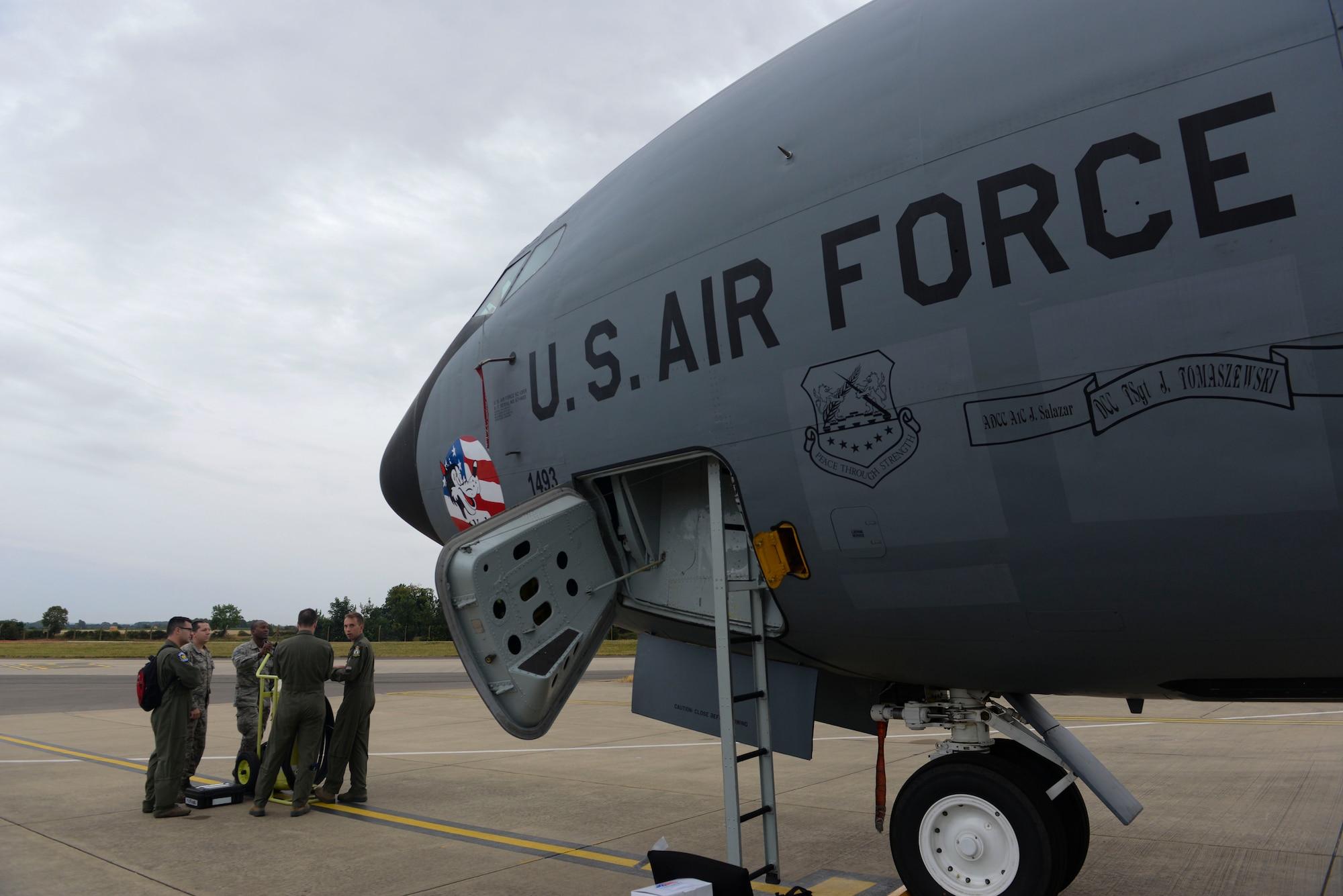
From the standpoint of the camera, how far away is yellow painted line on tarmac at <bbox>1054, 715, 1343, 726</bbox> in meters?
15.0

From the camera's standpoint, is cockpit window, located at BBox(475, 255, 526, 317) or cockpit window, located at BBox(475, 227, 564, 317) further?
cockpit window, located at BBox(475, 255, 526, 317)

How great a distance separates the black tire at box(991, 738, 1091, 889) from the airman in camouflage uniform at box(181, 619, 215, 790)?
301 inches

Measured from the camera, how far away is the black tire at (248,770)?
931 centimetres

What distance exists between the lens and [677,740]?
14297mm

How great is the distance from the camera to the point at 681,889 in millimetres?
4012

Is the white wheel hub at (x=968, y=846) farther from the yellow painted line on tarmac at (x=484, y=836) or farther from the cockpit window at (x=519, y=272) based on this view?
the cockpit window at (x=519, y=272)

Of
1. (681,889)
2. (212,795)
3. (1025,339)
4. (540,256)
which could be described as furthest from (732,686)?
(212,795)

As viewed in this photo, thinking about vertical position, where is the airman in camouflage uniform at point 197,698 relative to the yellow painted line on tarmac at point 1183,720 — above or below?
above

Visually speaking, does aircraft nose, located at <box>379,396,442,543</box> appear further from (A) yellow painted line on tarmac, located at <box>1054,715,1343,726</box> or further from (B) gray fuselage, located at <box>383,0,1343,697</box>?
(A) yellow painted line on tarmac, located at <box>1054,715,1343,726</box>

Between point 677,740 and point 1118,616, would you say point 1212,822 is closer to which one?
point 1118,616

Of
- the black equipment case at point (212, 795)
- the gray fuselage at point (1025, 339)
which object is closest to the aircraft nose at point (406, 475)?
the gray fuselage at point (1025, 339)

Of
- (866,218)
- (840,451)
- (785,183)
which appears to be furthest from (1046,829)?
(785,183)

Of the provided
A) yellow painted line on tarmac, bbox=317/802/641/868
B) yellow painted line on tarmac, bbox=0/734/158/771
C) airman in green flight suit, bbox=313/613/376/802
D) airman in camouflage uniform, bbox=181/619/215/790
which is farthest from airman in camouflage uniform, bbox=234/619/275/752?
yellow painted line on tarmac, bbox=0/734/158/771

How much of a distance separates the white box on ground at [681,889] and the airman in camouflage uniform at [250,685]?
6.92m
